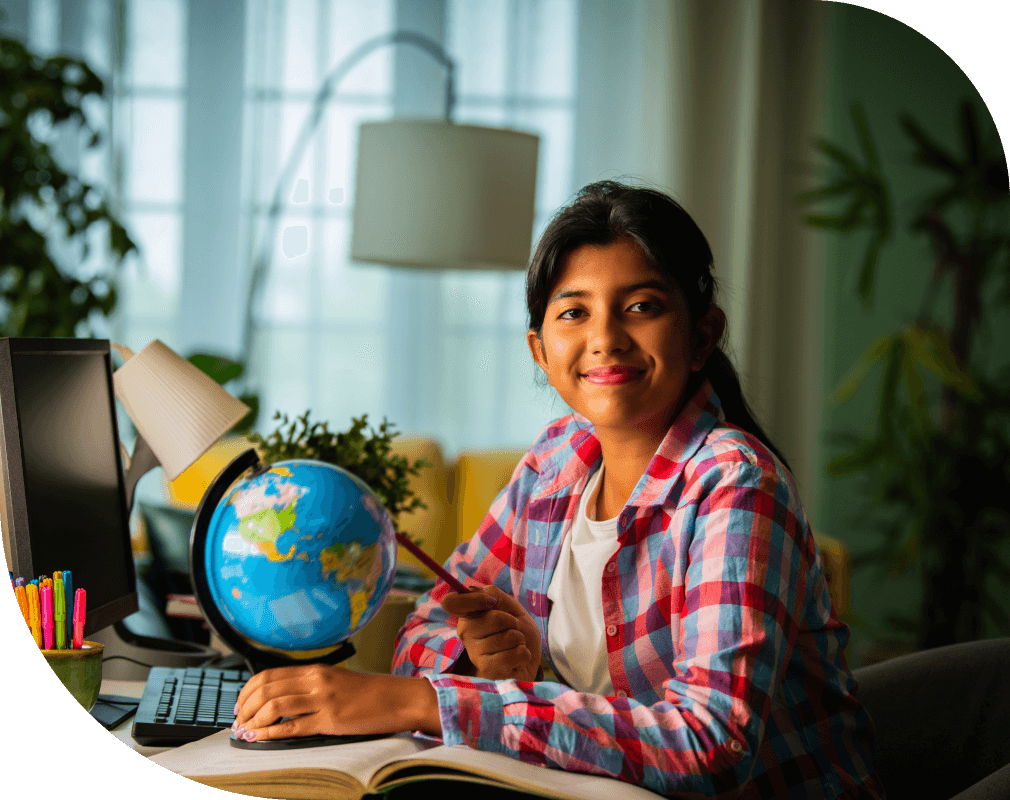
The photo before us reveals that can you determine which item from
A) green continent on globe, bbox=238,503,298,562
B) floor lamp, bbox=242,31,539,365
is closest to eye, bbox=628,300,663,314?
green continent on globe, bbox=238,503,298,562

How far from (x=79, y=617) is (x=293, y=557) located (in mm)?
254

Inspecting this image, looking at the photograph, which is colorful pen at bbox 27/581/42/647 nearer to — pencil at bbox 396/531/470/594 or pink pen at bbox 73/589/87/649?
pink pen at bbox 73/589/87/649

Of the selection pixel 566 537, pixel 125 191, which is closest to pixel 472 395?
pixel 125 191

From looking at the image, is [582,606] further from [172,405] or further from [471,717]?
[172,405]

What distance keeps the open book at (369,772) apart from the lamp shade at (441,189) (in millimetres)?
2023

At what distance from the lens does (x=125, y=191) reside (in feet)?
13.6

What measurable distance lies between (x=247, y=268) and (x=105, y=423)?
3.09 m

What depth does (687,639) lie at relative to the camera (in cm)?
95

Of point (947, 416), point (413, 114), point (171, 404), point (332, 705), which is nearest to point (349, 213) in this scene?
point (413, 114)

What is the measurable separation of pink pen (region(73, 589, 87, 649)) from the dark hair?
→ 65 cm

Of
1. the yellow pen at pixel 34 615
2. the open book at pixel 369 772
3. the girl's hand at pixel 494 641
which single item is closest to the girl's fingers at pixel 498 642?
the girl's hand at pixel 494 641

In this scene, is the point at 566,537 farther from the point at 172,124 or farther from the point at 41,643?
the point at 172,124

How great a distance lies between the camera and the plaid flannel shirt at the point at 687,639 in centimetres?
87

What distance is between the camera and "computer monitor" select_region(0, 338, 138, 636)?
958 millimetres
